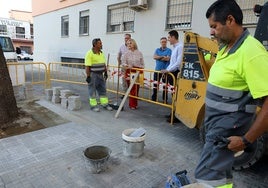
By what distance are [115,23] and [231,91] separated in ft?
32.5

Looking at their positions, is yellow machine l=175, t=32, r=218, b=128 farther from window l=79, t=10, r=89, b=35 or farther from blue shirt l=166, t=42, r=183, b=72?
window l=79, t=10, r=89, b=35

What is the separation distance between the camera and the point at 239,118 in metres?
1.64

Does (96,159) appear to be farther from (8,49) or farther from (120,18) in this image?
(120,18)

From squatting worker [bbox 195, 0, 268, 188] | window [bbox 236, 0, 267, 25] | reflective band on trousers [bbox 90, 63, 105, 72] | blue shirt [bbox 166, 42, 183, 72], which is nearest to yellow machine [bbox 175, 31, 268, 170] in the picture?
blue shirt [bbox 166, 42, 183, 72]

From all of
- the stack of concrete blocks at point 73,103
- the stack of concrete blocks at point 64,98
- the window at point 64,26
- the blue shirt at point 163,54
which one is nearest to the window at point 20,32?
the window at point 64,26

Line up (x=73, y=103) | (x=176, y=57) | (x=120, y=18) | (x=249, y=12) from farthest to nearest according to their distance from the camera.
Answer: (x=120, y=18) → (x=249, y=12) → (x=73, y=103) → (x=176, y=57)

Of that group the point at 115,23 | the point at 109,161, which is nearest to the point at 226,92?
the point at 109,161

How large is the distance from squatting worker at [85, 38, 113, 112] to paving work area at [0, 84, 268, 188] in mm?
962

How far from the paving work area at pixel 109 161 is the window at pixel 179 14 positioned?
438cm

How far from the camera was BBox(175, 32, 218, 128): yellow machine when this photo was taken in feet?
12.4

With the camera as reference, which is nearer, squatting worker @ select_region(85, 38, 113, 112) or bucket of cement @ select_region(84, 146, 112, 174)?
bucket of cement @ select_region(84, 146, 112, 174)

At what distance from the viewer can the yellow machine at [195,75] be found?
3777 millimetres

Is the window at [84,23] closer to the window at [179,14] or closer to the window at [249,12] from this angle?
the window at [179,14]

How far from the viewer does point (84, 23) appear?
12.7 m
